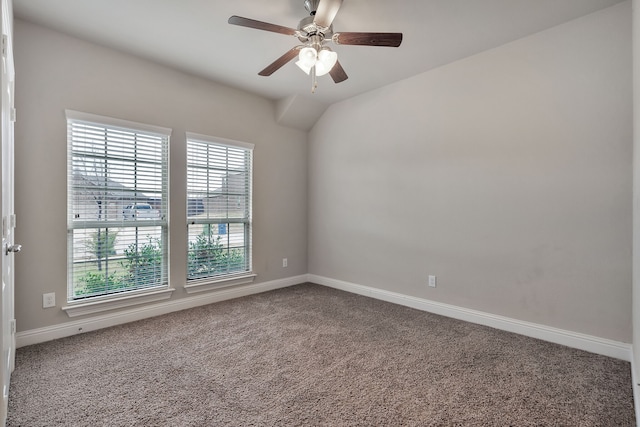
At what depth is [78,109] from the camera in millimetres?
2928

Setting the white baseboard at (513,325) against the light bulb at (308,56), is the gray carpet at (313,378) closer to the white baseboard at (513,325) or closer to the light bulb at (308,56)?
the white baseboard at (513,325)

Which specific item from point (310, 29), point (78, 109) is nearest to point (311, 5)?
point (310, 29)

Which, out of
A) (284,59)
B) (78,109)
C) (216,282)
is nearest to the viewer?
(284,59)

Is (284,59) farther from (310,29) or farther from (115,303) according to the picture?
(115,303)

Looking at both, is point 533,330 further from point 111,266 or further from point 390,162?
point 111,266

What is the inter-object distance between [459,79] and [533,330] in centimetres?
250

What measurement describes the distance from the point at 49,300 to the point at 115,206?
37.9 inches

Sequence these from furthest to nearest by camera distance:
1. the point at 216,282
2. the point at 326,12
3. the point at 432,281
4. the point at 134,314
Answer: the point at 216,282 < the point at 432,281 < the point at 134,314 < the point at 326,12

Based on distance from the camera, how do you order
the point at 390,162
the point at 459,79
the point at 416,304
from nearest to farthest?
the point at 459,79 → the point at 416,304 → the point at 390,162

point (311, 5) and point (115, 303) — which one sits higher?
point (311, 5)

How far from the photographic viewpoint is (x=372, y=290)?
13.6ft

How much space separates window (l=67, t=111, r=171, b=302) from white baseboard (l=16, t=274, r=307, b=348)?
23 centimetres

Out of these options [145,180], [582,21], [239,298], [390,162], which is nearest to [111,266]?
[145,180]

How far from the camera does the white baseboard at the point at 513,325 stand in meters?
2.52
